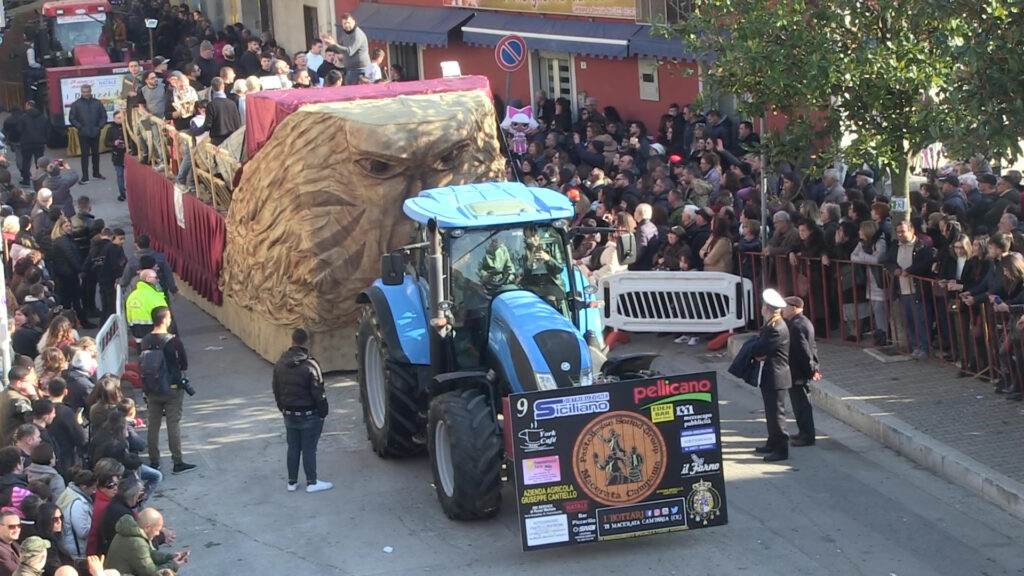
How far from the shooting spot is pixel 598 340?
12.6 meters

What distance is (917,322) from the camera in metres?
15.2

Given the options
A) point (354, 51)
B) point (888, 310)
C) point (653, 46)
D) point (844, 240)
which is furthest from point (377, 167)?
point (653, 46)

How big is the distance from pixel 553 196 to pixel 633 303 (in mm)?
4349

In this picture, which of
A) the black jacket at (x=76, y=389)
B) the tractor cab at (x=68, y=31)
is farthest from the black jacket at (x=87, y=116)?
the black jacket at (x=76, y=389)

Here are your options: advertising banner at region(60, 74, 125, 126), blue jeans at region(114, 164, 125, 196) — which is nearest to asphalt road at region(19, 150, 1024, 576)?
blue jeans at region(114, 164, 125, 196)

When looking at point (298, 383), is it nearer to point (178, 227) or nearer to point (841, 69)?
point (841, 69)

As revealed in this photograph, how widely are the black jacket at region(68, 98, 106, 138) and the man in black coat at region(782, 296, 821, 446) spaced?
1857 centimetres

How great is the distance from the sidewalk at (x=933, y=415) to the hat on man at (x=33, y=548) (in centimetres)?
722

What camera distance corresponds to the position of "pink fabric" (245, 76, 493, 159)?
53.2 ft

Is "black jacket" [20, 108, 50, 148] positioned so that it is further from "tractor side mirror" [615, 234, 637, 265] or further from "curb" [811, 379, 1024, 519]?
"tractor side mirror" [615, 234, 637, 265]

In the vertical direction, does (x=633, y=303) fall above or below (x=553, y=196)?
below

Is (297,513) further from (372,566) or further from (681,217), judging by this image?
(681,217)

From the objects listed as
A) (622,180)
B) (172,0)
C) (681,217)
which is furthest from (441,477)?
(172,0)

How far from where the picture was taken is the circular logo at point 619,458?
10.9 metres
